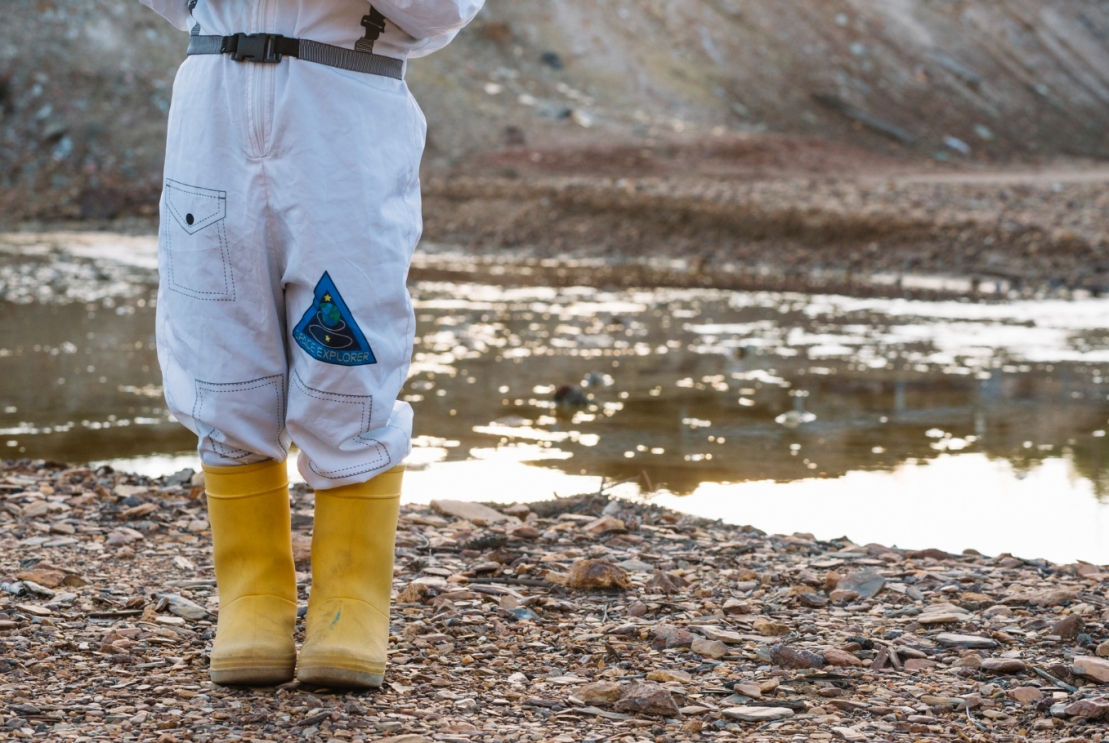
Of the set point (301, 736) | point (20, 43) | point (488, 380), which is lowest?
point (301, 736)

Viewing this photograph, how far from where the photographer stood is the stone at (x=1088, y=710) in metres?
2.09

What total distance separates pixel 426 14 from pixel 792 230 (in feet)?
35.0

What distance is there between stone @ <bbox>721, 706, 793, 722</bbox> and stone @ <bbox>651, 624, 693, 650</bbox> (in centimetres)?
34

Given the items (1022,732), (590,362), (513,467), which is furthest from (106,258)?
(1022,732)

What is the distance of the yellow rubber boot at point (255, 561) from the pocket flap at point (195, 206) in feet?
1.48

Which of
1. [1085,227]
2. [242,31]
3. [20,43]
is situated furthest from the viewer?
[20,43]

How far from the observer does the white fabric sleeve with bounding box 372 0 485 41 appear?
2.13 meters

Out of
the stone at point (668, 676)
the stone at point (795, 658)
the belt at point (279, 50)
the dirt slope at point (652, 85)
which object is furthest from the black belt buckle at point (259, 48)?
the dirt slope at point (652, 85)

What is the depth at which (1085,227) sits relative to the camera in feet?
37.3

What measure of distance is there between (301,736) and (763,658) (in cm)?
92

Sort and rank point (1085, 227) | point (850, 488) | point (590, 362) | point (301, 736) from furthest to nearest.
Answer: point (1085, 227)
point (590, 362)
point (850, 488)
point (301, 736)

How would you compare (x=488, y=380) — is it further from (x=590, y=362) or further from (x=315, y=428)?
(x=315, y=428)

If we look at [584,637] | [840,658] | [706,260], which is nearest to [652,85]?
[706,260]

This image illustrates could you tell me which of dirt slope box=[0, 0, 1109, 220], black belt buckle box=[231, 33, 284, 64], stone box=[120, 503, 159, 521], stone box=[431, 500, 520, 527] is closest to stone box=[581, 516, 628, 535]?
stone box=[431, 500, 520, 527]
